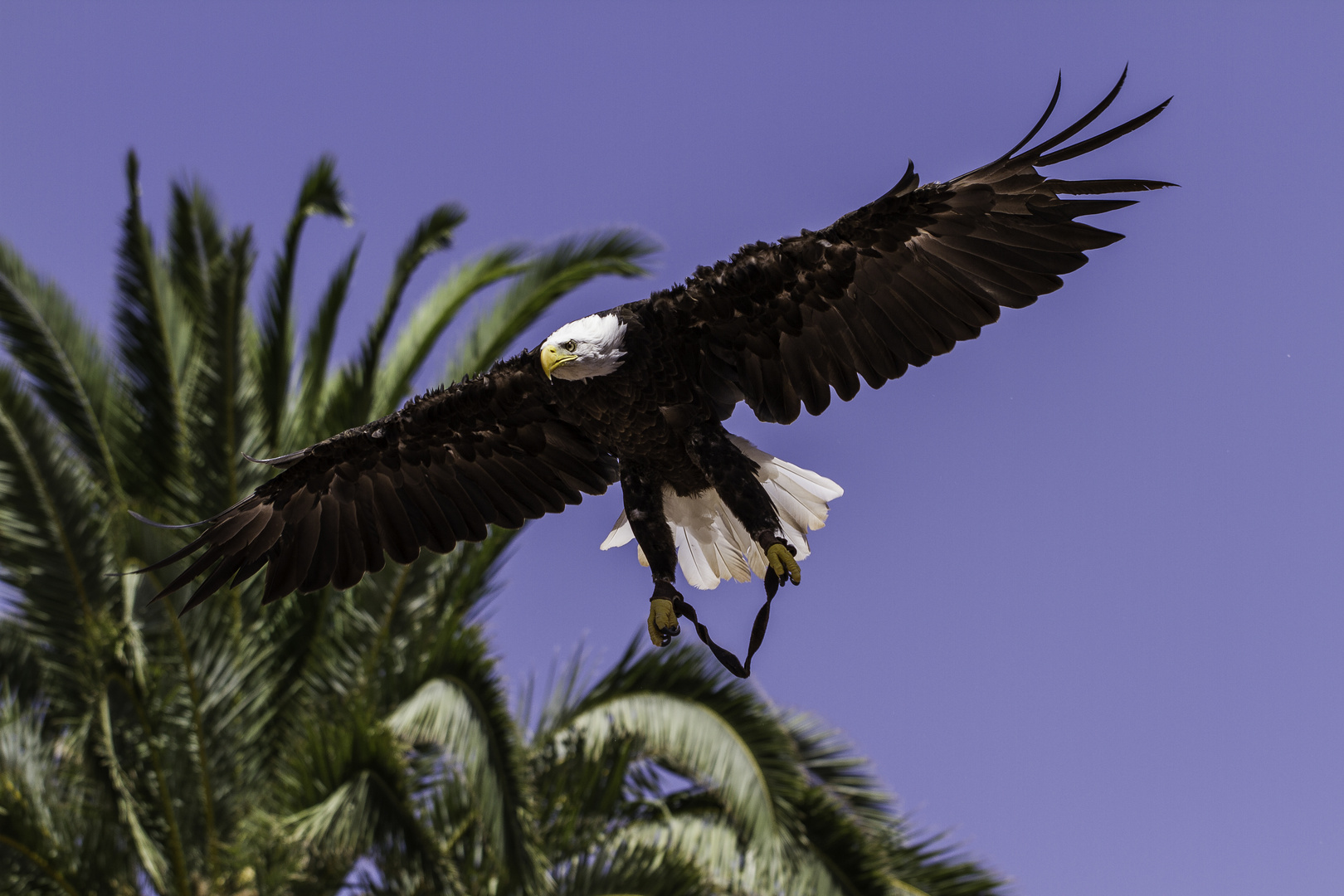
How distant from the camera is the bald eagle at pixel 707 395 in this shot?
518cm

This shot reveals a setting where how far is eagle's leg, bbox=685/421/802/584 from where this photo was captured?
16.4ft

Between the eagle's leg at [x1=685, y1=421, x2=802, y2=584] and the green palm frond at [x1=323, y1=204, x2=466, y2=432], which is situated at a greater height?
the green palm frond at [x1=323, y1=204, x2=466, y2=432]

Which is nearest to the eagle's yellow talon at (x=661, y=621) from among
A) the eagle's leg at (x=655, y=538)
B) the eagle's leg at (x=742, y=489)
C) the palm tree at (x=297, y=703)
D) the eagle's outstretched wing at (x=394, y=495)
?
the eagle's leg at (x=655, y=538)

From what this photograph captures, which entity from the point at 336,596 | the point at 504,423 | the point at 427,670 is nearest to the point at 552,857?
the point at 427,670

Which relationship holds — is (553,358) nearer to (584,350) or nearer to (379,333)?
(584,350)

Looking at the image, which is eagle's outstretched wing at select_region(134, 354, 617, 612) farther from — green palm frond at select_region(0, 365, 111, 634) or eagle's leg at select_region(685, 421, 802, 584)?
green palm frond at select_region(0, 365, 111, 634)

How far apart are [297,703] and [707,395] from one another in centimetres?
602

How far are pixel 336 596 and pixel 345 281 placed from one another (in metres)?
2.69

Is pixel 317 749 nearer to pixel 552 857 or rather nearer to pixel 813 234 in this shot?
pixel 552 857

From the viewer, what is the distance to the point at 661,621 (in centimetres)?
517

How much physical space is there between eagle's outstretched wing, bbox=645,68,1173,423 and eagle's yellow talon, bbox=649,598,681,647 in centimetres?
95

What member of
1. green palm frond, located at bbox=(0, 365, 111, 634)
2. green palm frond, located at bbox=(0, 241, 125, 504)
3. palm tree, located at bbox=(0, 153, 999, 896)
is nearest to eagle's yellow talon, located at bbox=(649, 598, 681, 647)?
palm tree, located at bbox=(0, 153, 999, 896)

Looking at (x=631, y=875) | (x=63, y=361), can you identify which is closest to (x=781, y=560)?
(x=631, y=875)

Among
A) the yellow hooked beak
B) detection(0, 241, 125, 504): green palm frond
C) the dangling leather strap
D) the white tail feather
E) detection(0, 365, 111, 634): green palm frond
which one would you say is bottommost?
the dangling leather strap
